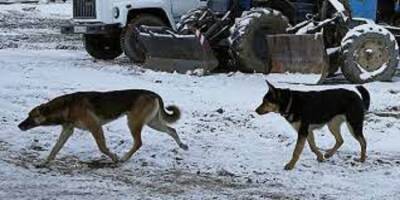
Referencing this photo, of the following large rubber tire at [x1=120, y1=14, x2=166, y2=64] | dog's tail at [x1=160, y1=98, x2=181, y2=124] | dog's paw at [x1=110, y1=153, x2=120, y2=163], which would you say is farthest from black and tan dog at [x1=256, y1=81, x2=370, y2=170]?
large rubber tire at [x1=120, y1=14, x2=166, y2=64]

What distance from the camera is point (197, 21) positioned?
17.4 meters

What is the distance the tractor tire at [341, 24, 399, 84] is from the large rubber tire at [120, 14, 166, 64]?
4.79 meters

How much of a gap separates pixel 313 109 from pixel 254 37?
24.8 feet

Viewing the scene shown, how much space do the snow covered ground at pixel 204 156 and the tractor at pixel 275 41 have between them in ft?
2.27

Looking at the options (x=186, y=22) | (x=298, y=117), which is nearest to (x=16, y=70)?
(x=186, y=22)

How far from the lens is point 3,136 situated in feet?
33.0

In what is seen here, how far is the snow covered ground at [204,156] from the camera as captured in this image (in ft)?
25.0

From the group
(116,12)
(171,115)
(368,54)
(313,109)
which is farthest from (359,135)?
(116,12)

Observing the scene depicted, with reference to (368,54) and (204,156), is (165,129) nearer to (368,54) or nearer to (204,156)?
(204,156)

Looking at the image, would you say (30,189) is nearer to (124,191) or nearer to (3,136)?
(124,191)

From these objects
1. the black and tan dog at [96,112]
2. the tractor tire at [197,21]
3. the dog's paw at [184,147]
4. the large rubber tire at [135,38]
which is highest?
the black and tan dog at [96,112]

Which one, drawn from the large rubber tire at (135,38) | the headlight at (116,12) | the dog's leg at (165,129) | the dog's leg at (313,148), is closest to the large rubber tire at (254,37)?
the large rubber tire at (135,38)

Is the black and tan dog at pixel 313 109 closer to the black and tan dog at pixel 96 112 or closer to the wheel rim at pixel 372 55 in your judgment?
the black and tan dog at pixel 96 112

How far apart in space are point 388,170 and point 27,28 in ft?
82.3
